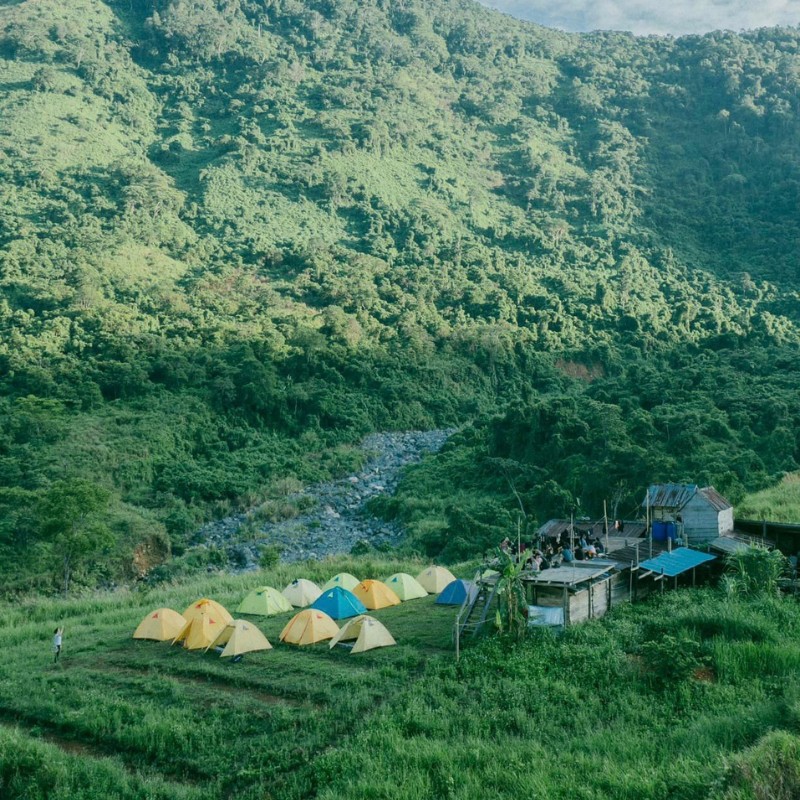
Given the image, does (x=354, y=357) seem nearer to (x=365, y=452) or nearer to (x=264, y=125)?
(x=365, y=452)

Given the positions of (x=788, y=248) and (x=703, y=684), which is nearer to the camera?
(x=703, y=684)

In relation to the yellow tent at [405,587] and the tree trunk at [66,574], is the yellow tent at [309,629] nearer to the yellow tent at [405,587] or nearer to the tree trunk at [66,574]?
the yellow tent at [405,587]

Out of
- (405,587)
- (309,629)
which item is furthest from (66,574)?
(309,629)

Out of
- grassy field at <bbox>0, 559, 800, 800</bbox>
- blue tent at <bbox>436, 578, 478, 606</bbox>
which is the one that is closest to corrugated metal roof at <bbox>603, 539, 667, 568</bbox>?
grassy field at <bbox>0, 559, 800, 800</bbox>

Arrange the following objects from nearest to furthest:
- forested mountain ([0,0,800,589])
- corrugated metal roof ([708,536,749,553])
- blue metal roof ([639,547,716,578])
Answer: blue metal roof ([639,547,716,578]) → corrugated metal roof ([708,536,749,553]) → forested mountain ([0,0,800,589])

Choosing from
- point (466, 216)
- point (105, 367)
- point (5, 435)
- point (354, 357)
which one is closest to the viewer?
point (5, 435)

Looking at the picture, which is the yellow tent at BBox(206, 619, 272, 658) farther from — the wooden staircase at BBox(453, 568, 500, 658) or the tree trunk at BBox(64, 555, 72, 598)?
the tree trunk at BBox(64, 555, 72, 598)

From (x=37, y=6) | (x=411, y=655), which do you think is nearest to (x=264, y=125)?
(x=37, y=6)

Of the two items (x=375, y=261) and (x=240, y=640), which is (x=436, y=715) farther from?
(x=375, y=261)
